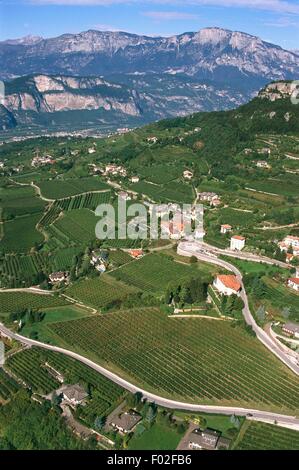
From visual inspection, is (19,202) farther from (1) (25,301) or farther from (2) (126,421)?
(2) (126,421)

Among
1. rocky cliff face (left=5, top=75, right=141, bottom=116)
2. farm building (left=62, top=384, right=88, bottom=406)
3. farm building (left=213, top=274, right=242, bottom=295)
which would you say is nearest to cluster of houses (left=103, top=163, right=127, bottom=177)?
farm building (left=213, top=274, right=242, bottom=295)

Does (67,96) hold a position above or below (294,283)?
above

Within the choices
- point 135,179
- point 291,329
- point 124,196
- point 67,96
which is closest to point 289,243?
point 291,329

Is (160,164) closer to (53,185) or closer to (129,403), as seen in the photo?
(53,185)

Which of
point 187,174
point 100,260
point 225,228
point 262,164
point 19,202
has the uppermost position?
point 262,164

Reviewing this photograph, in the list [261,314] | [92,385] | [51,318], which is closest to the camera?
[92,385]
